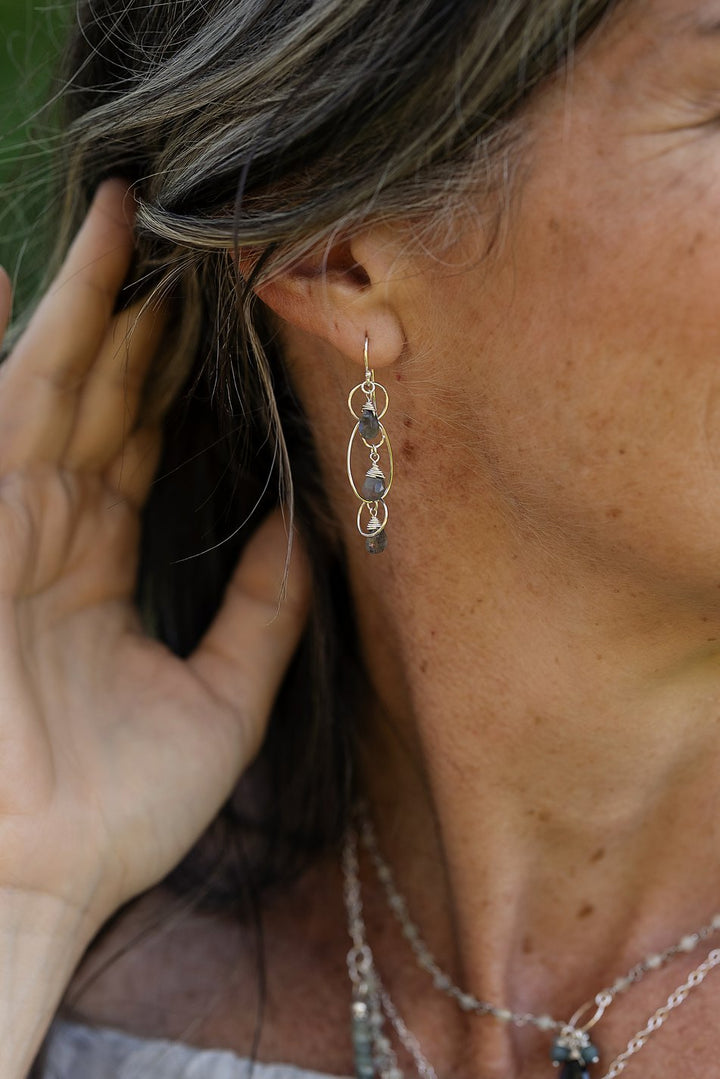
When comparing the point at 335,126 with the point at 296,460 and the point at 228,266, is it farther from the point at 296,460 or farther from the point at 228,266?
the point at 296,460

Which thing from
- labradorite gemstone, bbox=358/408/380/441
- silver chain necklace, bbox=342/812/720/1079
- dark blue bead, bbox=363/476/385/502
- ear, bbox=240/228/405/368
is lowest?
silver chain necklace, bbox=342/812/720/1079

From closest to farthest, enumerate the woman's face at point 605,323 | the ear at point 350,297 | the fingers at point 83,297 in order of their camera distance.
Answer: the woman's face at point 605,323 → the ear at point 350,297 → the fingers at point 83,297

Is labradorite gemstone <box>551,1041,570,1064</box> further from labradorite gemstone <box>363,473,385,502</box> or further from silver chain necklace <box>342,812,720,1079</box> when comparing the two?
labradorite gemstone <box>363,473,385,502</box>

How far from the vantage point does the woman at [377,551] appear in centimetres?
118

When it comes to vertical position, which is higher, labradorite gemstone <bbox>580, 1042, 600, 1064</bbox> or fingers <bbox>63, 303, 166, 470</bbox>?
fingers <bbox>63, 303, 166, 470</bbox>

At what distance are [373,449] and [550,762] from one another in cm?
50

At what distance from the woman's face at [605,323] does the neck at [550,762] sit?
0.12m

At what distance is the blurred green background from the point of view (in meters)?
1.68

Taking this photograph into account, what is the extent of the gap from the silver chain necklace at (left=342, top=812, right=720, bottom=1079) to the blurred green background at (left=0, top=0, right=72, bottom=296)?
106cm

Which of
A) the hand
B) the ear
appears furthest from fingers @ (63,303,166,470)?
the ear

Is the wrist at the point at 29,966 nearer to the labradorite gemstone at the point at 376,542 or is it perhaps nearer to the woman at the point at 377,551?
the woman at the point at 377,551

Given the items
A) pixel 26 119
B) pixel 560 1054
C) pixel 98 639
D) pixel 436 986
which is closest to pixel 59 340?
pixel 26 119

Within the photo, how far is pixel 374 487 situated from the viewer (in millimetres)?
1412

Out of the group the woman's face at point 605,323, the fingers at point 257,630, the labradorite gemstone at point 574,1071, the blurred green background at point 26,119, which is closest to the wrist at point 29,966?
the fingers at point 257,630
